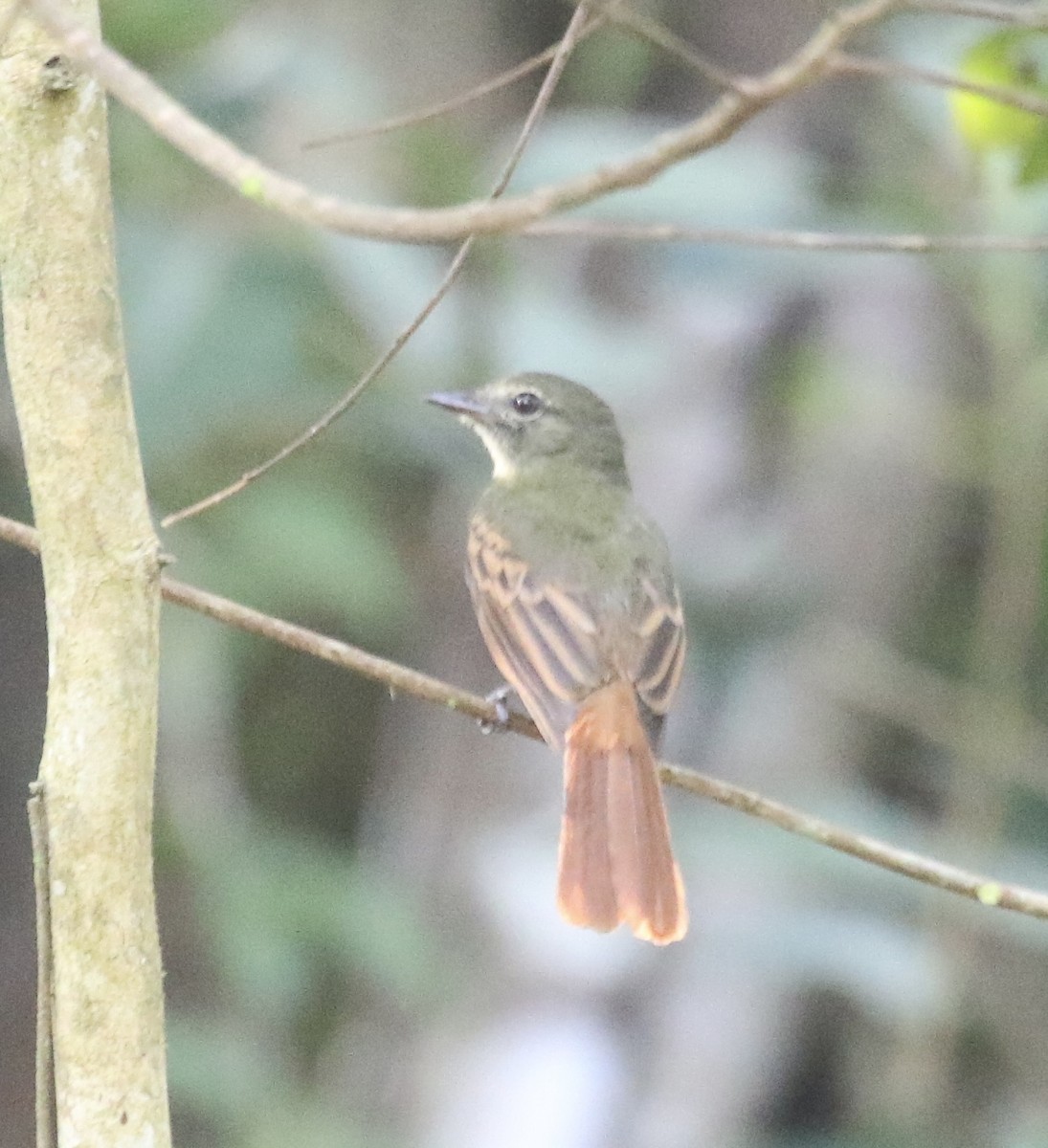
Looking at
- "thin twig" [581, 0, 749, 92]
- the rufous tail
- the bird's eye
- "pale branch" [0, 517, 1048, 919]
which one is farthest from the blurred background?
"thin twig" [581, 0, 749, 92]

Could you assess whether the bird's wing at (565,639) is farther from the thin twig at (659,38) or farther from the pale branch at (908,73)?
the thin twig at (659,38)

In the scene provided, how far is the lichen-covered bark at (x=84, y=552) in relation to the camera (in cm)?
185

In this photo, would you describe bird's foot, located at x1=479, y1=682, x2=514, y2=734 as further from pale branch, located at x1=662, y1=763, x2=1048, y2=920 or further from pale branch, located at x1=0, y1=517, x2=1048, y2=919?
pale branch, located at x1=662, y1=763, x2=1048, y2=920

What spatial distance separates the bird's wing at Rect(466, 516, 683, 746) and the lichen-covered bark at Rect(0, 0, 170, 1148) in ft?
4.38

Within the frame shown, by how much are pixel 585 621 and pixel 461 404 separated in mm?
696

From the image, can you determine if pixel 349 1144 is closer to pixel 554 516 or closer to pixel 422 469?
pixel 554 516

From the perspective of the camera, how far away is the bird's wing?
3.26m

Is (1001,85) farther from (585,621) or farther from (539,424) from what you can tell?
(539,424)

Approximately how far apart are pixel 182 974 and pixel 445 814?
1.13 m

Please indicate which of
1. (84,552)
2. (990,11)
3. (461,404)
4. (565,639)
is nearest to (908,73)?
(990,11)

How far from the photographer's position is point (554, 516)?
3.79 m

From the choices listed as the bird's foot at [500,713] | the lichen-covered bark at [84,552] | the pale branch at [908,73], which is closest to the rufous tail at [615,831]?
the bird's foot at [500,713]

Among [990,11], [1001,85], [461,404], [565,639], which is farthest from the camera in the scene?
[461,404]

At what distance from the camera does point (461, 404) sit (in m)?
3.93
